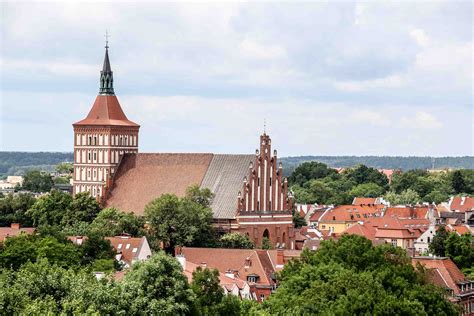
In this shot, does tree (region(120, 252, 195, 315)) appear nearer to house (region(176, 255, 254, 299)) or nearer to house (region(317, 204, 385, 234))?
house (region(176, 255, 254, 299))

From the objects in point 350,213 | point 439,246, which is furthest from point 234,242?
point 350,213

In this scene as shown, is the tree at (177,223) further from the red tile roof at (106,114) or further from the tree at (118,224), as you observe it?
the red tile roof at (106,114)

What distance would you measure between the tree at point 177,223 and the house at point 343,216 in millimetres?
57205

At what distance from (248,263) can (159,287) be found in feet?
102

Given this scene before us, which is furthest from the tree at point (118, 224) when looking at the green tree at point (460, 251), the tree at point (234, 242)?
the green tree at point (460, 251)

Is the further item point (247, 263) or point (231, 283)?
point (247, 263)

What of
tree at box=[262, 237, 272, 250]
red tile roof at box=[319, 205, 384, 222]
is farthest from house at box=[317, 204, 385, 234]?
tree at box=[262, 237, 272, 250]

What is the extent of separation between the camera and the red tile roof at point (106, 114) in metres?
131

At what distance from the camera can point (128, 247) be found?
100 meters

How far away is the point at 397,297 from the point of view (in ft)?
244

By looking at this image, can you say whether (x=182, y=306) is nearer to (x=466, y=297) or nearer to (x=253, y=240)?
(x=466, y=297)

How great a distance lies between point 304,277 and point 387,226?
70.5 m

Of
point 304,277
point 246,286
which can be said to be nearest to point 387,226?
point 246,286

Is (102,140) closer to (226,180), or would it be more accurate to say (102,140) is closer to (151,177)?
(151,177)
